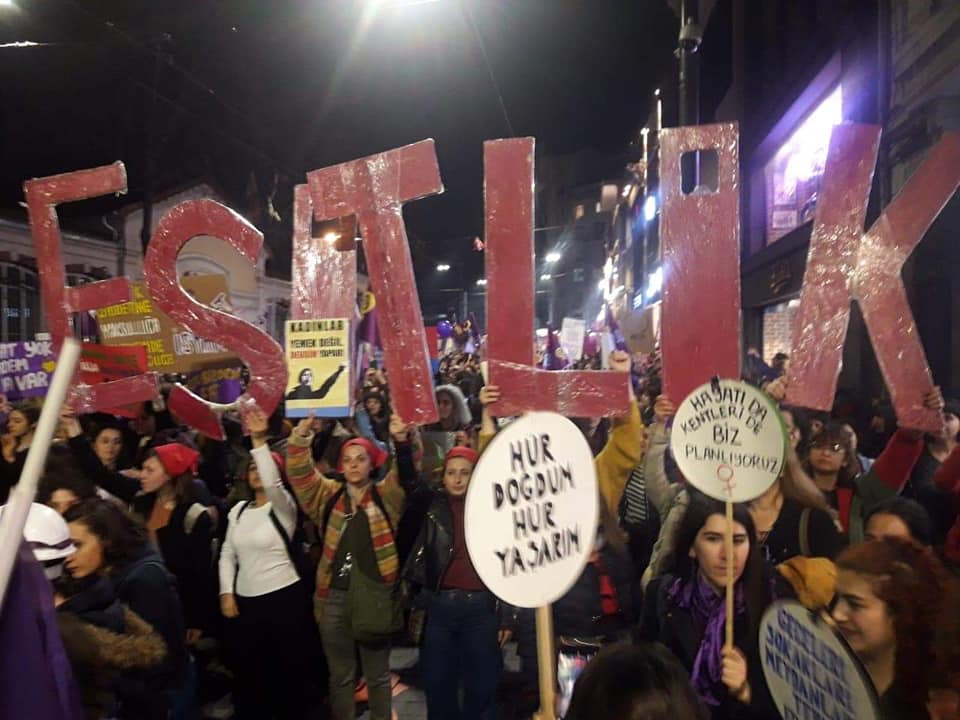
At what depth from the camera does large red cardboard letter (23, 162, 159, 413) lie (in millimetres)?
4117

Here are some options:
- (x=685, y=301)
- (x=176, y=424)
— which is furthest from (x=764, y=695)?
(x=176, y=424)

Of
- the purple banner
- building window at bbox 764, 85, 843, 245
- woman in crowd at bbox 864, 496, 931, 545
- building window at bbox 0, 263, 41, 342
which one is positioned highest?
building window at bbox 764, 85, 843, 245

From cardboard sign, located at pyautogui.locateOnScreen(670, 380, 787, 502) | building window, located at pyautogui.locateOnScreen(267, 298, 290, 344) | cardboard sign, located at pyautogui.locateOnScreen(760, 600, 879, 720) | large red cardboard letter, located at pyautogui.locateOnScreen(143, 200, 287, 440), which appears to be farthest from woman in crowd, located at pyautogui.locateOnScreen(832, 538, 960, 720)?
building window, located at pyautogui.locateOnScreen(267, 298, 290, 344)

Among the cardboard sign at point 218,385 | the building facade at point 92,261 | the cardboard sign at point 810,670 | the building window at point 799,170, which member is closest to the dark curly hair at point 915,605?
the cardboard sign at point 810,670

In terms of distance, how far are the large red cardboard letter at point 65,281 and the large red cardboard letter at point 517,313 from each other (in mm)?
2287

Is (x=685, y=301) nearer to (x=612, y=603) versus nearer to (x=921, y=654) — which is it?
(x=921, y=654)

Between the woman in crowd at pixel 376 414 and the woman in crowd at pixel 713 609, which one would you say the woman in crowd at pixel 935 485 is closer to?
the woman in crowd at pixel 713 609

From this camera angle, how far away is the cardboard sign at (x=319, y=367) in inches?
147

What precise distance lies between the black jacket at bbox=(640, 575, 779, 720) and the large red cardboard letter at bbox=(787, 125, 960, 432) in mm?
1133

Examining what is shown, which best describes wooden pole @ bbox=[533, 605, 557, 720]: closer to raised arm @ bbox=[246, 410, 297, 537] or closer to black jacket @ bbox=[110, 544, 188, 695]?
black jacket @ bbox=[110, 544, 188, 695]

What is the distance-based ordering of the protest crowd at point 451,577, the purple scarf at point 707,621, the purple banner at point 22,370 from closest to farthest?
the protest crowd at point 451,577 → the purple scarf at point 707,621 → the purple banner at point 22,370

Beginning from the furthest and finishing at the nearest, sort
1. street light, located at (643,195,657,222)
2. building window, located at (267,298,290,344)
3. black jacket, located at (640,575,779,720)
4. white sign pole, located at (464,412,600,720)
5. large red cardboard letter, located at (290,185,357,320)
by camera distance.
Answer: street light, located at (643,195,657,222) → building window, located at (267,298,290,344) → large red cardboard letter, located at (290,185,357,320) → black jacket, located at (640,575,779,720) → white sign pole, located at (464,412,600,720)

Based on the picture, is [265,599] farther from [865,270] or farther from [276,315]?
[276,315]

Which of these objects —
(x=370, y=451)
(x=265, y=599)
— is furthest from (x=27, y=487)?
(x=370, y=451)
